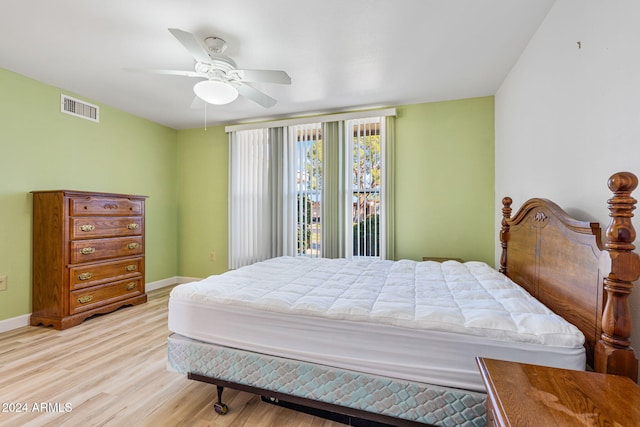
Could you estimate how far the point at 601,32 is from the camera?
4.26ft

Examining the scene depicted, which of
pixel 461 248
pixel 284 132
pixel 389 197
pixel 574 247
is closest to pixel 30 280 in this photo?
pixel 284 132

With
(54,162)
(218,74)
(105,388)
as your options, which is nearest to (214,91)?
(218,74)

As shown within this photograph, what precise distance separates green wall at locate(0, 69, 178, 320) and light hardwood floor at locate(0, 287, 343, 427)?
828mm

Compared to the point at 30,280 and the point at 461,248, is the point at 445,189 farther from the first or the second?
the point at 30,280

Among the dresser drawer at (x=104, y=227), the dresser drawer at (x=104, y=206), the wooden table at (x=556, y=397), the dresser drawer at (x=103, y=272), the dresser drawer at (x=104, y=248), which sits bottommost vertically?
the dresser drawer at (x=103, y=272)

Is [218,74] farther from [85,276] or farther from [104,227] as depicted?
[85,276]

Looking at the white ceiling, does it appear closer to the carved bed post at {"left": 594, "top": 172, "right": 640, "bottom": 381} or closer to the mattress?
the carved bed post at {"left": 594, "top": 172, "right": 640, "bottom": 381}

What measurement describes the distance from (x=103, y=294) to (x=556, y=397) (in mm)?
3887

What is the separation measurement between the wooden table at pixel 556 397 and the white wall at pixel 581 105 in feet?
1.65

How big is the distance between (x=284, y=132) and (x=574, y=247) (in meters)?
3.35

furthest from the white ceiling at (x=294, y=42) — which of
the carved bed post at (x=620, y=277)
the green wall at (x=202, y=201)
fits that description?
the carved bed post at (x=620, y=277)

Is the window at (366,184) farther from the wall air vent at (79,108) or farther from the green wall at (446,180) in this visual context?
the wall air vent at (79,108)

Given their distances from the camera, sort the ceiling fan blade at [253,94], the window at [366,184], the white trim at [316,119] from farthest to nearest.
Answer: the window at [366,184], the white trim at [316,119], the ceiling fan blade at [253,94]

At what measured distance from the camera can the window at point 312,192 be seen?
360 cm
